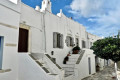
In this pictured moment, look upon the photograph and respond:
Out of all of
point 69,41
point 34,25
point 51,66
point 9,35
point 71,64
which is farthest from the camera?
point 69,41

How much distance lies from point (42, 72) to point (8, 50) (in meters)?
2.36

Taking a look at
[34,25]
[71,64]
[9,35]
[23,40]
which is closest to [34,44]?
[23,40]

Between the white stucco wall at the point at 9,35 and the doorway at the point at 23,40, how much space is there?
1182 millimetres

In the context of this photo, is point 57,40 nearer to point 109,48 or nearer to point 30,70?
point 109,48

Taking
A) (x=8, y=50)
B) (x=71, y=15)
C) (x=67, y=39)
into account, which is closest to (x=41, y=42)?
(x=8, y=50)

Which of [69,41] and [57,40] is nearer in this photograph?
[57,40]

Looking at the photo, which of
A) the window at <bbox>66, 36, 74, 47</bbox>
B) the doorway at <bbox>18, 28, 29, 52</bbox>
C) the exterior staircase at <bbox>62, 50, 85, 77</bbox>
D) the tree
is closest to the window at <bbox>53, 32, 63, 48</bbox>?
the window at <bbox>66, 36, 74, 47</bbox>

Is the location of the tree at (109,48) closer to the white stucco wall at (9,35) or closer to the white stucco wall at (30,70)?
the white stucco wall at (30,70)

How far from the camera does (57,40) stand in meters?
11.4

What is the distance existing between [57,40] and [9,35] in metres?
6.14

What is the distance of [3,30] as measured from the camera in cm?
552

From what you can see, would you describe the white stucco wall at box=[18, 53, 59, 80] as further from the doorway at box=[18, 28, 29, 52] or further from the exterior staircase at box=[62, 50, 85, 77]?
the exterior staircase at box=[62, 50, 85, 77]

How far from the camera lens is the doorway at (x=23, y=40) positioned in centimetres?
747

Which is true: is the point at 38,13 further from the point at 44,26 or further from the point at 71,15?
the point at 71,15
